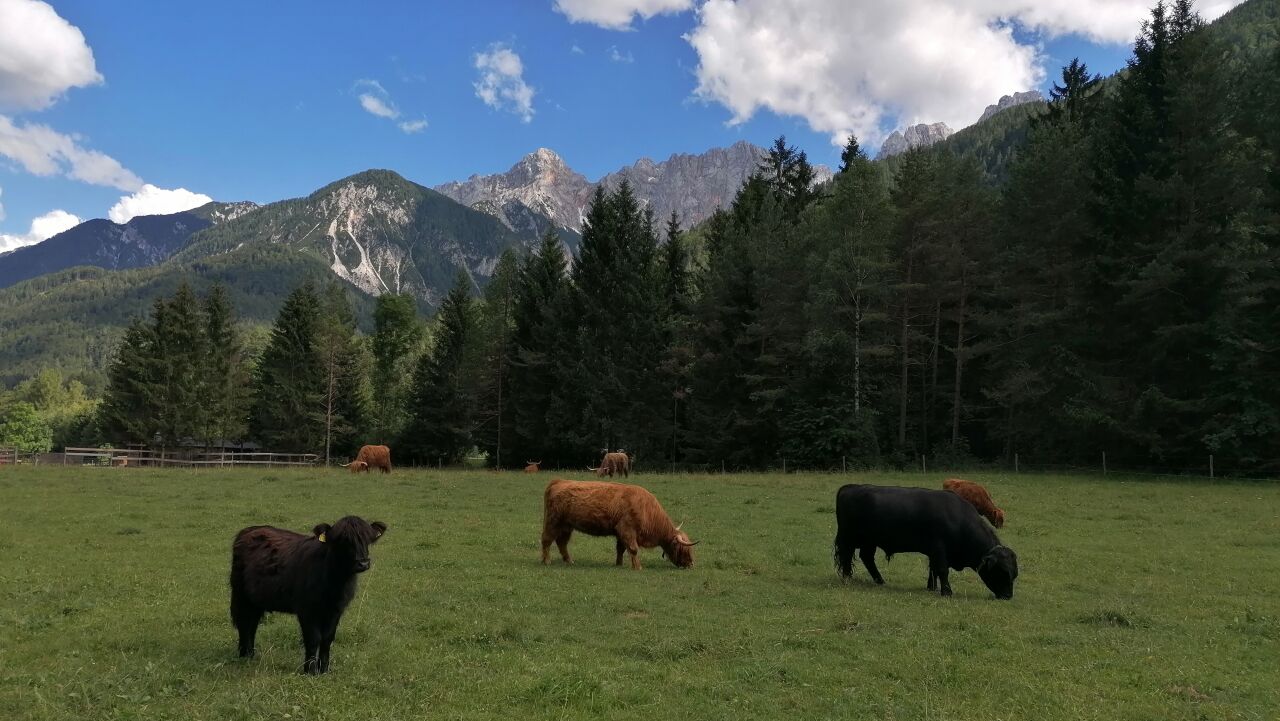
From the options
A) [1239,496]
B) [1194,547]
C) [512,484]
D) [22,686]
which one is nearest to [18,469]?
[512,484]

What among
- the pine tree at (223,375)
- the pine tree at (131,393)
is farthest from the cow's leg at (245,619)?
the pine tree at (131,393)

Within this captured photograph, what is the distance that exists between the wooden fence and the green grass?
3195 centimetres

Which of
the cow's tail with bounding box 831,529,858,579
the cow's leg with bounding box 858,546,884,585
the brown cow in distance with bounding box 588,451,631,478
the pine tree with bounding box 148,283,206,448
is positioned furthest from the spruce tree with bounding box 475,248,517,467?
the cow's leg with bounding box 858,546,884,585

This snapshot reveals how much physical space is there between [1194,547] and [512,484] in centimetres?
2519

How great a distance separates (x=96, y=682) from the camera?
6867 millimetres

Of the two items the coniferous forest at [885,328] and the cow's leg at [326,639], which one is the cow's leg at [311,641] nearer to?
the cow's leg at [326,639]

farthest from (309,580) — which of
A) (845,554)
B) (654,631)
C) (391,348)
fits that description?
(391,348)

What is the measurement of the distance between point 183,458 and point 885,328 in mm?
49949

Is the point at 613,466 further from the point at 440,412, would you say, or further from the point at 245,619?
the point at 245,619

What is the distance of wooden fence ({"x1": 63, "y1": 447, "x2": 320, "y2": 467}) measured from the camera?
48741 mm

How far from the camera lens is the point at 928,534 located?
40.7ft

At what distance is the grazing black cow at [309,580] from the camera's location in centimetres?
708

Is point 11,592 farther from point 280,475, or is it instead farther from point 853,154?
point 853,154

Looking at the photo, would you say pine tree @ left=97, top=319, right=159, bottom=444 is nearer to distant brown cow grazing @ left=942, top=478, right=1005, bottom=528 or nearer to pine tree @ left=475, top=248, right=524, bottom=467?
pine tree @ left=475, top=248, right=524, bottom=467
